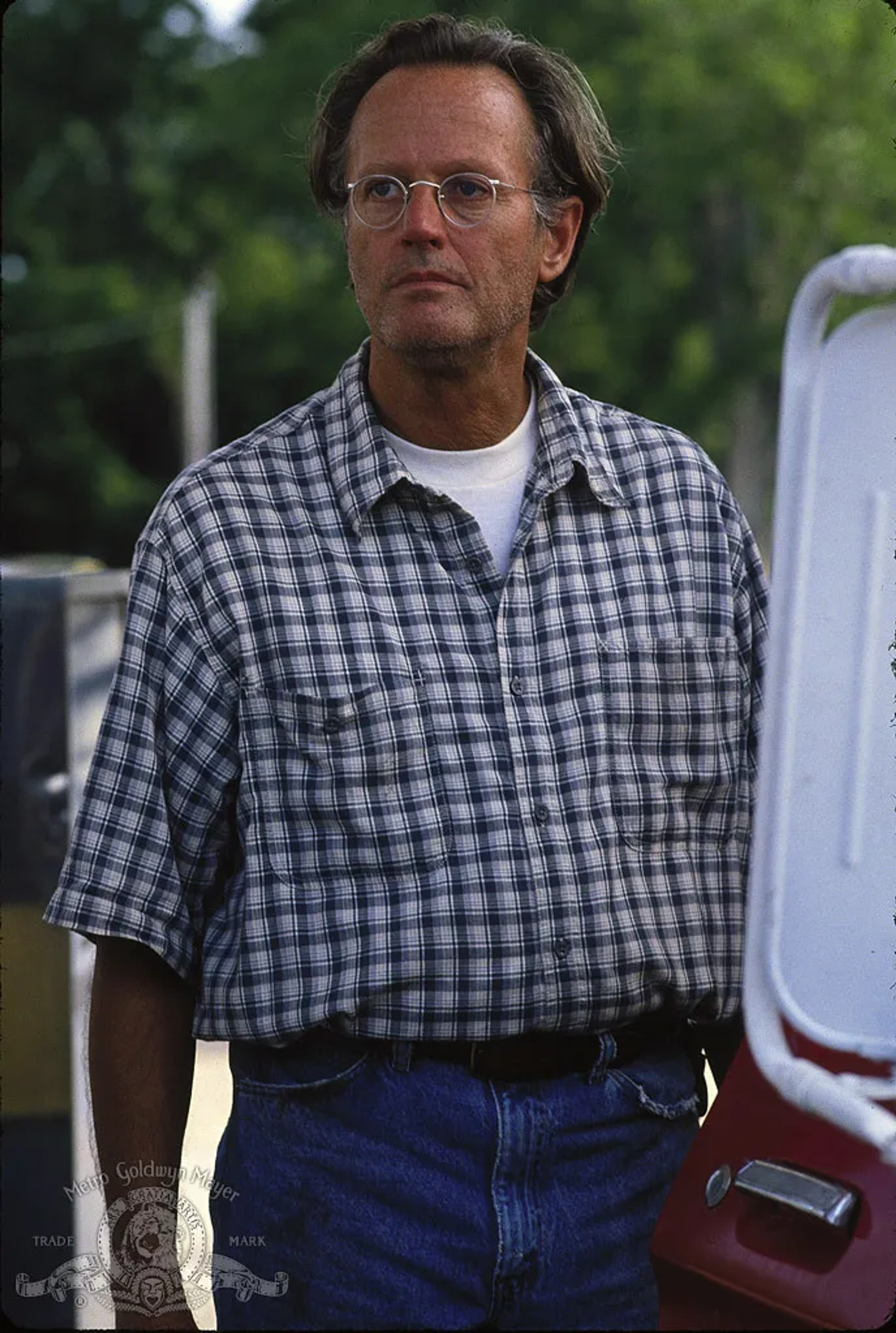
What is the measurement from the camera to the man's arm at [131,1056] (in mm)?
2221

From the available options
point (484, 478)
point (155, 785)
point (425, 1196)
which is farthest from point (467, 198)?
point (425, 1196)

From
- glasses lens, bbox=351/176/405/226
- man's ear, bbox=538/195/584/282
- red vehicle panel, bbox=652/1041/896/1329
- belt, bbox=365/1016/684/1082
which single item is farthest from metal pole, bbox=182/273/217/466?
red vehicle panel, bbox=652/1041/896/1329

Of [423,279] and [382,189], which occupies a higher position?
[382,189]

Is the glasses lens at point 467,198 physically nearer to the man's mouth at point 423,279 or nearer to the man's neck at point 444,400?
the man's mouth at point 423,279

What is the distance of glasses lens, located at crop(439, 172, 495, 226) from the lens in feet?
7.39

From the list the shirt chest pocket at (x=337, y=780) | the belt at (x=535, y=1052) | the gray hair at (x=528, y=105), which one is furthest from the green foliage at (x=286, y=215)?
the belt at (x=535, y=1052)

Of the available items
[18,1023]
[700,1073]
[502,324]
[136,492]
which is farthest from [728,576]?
[136,492]

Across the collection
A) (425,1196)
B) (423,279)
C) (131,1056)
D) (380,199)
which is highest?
(380,199)

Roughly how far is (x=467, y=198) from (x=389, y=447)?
350mm

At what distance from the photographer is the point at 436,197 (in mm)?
2242

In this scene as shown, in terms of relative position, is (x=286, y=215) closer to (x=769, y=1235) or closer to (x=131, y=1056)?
(x=131, y=1056)

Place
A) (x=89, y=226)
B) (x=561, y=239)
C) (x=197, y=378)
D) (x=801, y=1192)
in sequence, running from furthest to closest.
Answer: (x=89, y=226) < (x=197, y=378) < (x=561, y=239) < (x=801, y=1192)

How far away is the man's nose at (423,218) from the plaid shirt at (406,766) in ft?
0.85

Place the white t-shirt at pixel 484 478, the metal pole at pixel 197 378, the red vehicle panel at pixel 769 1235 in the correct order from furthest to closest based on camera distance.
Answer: the metal pole at pixel 197 378 → the white t-shirt at pixel 484 478 → the red vehicle panel at pixel 769 1235
